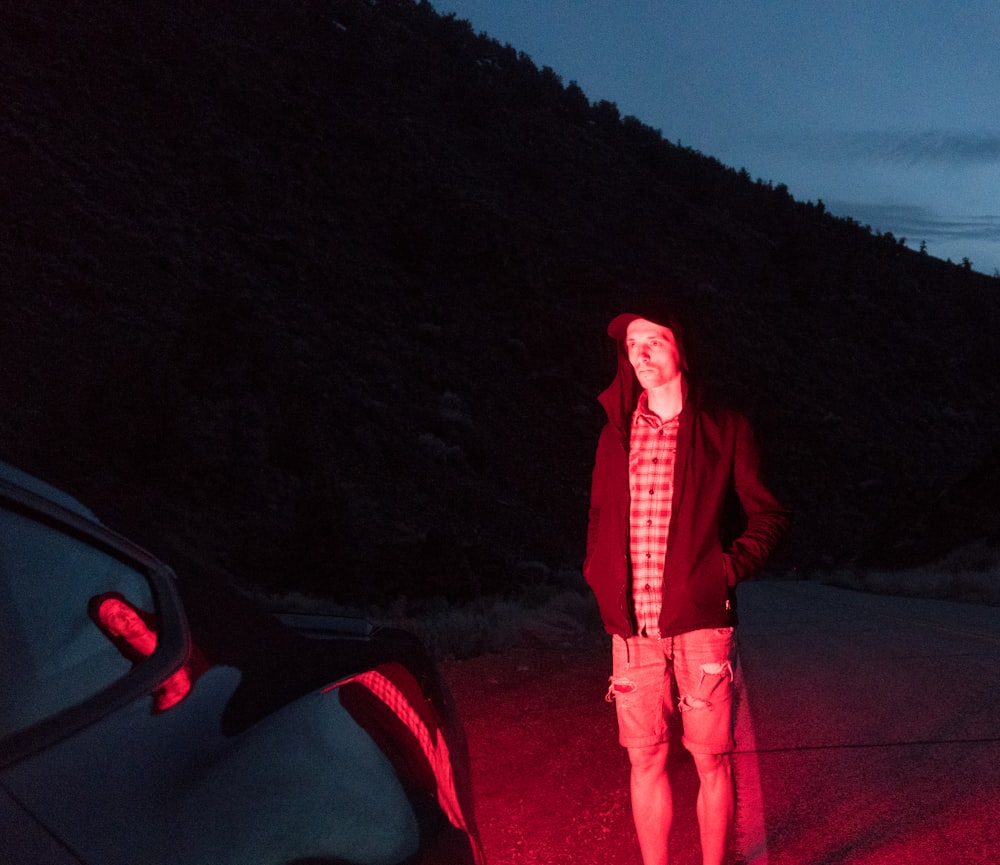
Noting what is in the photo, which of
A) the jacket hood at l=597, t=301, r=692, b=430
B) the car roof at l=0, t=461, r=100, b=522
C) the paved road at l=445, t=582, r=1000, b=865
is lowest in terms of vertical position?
the paved road at l=445, t=582, r=1000, b=865

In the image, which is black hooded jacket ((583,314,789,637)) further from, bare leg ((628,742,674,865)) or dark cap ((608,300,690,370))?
bare leg ((628,742,674,865))

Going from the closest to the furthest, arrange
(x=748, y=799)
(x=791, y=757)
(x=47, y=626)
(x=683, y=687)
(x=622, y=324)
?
(x=47, y=626), (x=683, y=687), (x=622, y=324), (x=748, y=799), (x=791, y=757)

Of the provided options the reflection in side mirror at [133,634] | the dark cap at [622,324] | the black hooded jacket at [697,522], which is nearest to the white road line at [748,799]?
the black hooded jacket at [697,522]

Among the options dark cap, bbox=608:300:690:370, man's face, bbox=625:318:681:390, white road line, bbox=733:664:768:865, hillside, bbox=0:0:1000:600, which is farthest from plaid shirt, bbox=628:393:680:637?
white road line, bbox=733:664:768:865

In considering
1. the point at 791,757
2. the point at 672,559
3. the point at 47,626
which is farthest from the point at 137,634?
the point at 791,757

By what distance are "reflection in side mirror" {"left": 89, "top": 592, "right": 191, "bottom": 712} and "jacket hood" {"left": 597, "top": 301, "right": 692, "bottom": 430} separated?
2.13 metres

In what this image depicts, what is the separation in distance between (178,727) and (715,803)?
249 cm

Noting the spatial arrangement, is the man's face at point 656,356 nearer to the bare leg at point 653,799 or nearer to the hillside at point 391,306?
the hillside at point 391,306

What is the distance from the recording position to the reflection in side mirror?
1989mm

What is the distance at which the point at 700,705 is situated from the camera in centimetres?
390

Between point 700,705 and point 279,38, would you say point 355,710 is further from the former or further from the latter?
point 279,38

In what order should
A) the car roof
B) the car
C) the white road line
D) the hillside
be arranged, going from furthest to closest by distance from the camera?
the hillside → the white road line → the car roof → the car

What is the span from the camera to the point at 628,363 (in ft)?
13.9

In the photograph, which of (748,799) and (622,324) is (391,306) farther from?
(622,324)
